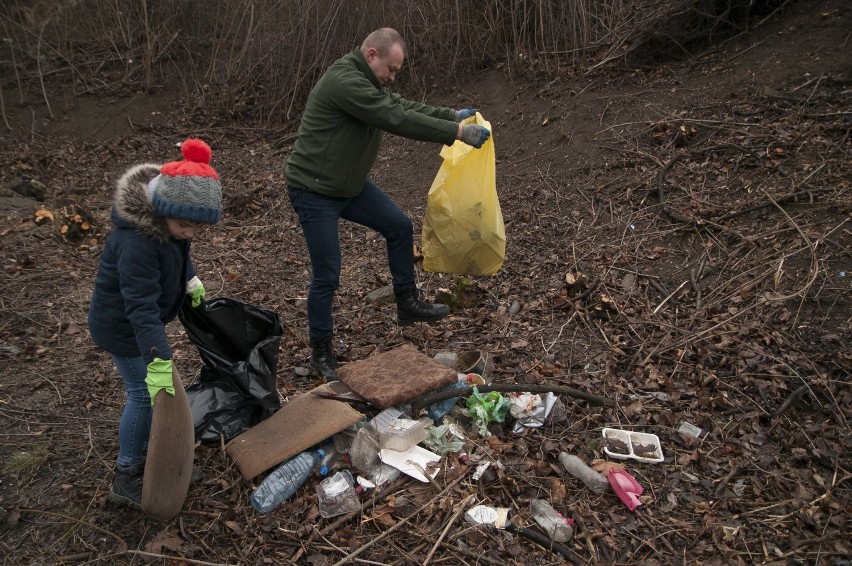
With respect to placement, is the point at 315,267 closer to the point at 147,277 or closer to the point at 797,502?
the point at 147,277

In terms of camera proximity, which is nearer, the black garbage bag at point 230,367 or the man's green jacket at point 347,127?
the black garbage bag at point 230,367

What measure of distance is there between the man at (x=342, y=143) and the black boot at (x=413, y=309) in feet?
1.72

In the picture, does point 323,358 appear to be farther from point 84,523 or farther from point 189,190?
point 189,190

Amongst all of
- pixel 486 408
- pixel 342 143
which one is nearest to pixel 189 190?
pixel 342 143

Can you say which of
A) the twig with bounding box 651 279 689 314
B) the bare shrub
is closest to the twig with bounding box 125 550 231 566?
the twig with bounding box 651 279 689 314

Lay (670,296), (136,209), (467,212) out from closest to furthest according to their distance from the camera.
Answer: (136,209) < (467,212) < (670,296)

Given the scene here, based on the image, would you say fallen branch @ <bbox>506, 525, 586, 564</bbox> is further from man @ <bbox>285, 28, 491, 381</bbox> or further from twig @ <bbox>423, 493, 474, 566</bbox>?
man @ <bbox>285, 28, 491, 381</bbox>

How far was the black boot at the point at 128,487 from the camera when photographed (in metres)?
2.54

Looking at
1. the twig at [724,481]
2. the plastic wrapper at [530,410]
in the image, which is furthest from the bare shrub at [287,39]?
the twig at [724,481]

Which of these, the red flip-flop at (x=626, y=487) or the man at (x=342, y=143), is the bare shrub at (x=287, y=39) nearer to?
the man at (x=342, y=143)

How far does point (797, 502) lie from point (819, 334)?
1.23 m

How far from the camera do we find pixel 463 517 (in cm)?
247

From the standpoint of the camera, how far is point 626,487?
2.53 metres

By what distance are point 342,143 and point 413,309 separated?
1186mm
